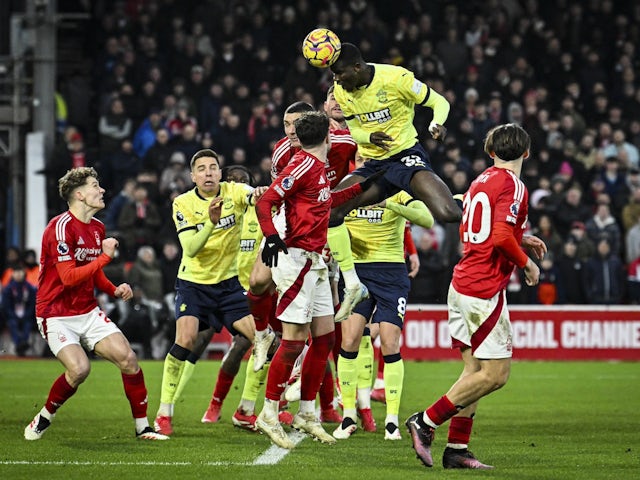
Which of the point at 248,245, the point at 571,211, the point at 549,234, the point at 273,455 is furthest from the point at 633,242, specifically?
the point at 273,455

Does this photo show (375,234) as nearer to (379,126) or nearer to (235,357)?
(379,126)

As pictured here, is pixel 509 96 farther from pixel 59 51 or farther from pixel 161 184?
pixel 59 51

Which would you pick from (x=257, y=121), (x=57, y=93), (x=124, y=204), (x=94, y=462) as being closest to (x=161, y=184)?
(x=124, y=204)

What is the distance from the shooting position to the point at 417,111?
23734mm

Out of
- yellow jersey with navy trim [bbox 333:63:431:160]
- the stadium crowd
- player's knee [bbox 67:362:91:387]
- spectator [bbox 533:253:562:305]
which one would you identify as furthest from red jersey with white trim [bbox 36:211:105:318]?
spectator [bbox 533:253:562:305]

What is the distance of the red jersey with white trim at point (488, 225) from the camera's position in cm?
809

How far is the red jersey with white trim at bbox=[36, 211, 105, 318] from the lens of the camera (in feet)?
31.6

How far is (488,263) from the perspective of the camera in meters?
8.23

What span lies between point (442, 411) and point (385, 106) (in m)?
3.21

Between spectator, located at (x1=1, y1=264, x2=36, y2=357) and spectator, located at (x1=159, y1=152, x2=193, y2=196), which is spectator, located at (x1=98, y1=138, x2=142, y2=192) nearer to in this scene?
spectator, located at (x1=159, y1=152, x2=193, y2=196)

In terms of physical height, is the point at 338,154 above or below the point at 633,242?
above

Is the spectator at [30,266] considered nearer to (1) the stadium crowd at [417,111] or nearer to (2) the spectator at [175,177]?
(1) the stadium crowd at [417,111]

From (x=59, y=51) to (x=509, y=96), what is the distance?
9621mm

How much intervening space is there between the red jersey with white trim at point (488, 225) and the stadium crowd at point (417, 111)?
12064 mm
